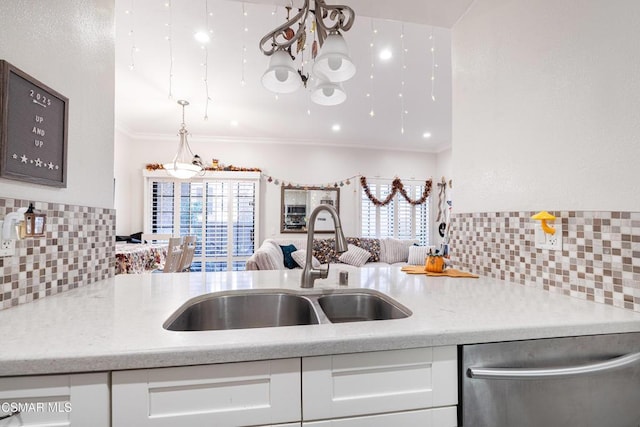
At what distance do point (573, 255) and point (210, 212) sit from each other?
4.91 m

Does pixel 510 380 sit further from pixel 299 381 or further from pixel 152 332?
pixel 152 332

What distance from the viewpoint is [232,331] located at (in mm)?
705

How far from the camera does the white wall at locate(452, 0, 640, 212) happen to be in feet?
2.92

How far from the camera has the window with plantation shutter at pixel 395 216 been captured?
18.7 feet

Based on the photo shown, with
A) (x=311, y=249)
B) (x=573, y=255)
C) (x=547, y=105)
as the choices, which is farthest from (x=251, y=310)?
(x=547, y=105)

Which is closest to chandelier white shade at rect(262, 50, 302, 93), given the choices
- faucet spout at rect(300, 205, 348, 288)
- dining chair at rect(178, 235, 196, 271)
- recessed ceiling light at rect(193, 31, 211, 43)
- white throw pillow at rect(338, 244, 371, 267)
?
faucet spout at rect(300, 205, 348, 288)

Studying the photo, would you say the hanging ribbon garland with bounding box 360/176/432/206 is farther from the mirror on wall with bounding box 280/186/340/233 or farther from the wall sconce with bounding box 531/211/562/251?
the wall sconce with bounding box 531/211/562/251

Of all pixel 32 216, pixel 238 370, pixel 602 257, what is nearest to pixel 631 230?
pixel 602 257

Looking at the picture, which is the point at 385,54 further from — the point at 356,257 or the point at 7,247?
the point at 356,257

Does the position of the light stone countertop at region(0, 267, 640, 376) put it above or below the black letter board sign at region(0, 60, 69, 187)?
below

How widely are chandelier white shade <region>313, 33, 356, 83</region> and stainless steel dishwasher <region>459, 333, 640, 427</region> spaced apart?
3.83 feet

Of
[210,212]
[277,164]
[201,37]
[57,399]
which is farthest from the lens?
[277,164]

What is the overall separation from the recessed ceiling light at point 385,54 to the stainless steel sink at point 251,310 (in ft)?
8.22

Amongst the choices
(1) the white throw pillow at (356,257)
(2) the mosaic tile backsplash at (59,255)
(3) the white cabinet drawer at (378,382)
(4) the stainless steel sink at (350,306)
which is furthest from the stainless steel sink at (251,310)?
(1) the white throw pillow at (356,257)
